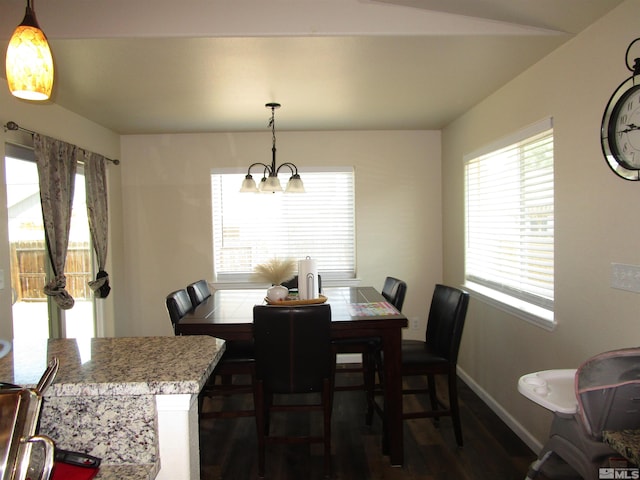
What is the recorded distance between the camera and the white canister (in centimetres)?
275

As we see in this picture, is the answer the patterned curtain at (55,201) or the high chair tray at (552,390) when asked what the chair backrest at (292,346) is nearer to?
the high chair tray at (552,390)

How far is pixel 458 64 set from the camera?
246 cm

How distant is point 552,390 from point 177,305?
2.12 metres

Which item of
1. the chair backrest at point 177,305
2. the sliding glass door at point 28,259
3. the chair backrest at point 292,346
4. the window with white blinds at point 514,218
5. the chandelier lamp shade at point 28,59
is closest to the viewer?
the chandelier lamp shade at point 28,59

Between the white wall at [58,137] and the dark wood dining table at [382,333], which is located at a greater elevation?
the white wall at [58,137]

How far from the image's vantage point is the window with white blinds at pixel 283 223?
4258mm

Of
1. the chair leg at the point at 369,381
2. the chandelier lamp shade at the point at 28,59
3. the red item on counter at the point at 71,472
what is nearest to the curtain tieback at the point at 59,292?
the chandelier lamp shade at the point at 28,59

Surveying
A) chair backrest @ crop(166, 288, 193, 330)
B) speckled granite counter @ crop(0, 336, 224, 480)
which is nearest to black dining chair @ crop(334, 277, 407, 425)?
chair backrest @ crop(166, 288, 193, 330)

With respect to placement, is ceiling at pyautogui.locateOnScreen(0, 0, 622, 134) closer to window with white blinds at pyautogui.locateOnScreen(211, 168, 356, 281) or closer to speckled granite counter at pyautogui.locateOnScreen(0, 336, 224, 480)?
window with white blinds at pyautogui.locateOnScreen(211, 168, 356, 281)

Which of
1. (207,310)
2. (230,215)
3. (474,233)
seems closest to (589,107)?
(474,233)

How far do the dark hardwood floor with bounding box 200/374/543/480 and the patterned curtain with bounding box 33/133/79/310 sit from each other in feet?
4.93

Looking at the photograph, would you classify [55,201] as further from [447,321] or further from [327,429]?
[447,321]

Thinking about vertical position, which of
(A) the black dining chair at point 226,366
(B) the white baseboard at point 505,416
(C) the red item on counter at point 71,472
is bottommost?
(B) the white baseboard at point 505,416

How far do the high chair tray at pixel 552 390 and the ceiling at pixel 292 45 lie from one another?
168 cm
